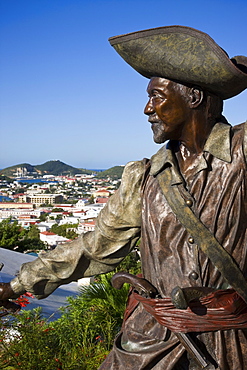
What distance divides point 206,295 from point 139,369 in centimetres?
43

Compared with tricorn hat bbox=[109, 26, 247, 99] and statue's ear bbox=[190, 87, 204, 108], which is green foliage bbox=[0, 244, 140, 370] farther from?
tricorn hat bbox=[109, 26, 247, 99]

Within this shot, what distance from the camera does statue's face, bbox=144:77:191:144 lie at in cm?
207

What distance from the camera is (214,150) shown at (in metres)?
2.06

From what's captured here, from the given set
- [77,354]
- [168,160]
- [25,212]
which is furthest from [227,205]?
[25,212]

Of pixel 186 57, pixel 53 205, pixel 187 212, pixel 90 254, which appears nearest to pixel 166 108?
pixel 186 57

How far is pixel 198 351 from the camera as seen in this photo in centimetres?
197

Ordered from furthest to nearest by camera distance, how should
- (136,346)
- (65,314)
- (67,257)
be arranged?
(65,314) → (67,257) → (136,346)

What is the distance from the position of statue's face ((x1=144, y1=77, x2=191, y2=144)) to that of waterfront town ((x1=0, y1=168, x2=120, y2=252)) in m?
41.4

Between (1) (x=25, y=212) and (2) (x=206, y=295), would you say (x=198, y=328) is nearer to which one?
(2) (x=206, y=295)

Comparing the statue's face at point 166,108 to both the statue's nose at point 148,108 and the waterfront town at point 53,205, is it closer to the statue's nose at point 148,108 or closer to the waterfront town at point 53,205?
the statue's nose at point 148,108

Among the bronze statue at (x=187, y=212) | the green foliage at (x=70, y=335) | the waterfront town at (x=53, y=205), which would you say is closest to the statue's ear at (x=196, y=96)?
the bronze statue at (x=187, y=212)

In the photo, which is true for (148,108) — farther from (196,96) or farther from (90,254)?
(90,254)

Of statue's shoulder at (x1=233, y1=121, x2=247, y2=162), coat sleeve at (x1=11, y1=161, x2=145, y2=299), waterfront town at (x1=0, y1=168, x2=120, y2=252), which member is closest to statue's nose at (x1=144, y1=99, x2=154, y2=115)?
coat sleeve at (x1=11, y1=161, x2=145, y2=299)

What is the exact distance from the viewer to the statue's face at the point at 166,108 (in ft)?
6.79
